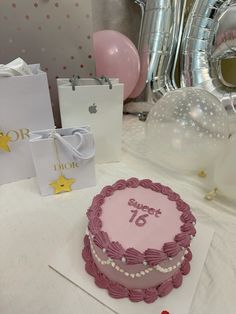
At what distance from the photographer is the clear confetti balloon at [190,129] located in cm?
92

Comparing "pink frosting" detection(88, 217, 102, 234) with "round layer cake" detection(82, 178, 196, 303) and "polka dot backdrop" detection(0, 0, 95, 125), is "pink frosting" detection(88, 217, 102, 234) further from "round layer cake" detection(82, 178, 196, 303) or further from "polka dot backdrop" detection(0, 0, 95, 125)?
"polka dot backdrop" detection(0, 0, 95, 125)

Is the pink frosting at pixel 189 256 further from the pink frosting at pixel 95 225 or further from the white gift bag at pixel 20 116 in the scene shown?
the white gift bag at pixel 20 116

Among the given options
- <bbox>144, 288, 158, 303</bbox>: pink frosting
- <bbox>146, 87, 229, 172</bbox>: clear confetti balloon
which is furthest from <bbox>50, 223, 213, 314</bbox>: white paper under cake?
<bbox>146, 87, 229, 172</bbox>: clear confetti balloon

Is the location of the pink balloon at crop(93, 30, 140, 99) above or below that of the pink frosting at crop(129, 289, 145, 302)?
above

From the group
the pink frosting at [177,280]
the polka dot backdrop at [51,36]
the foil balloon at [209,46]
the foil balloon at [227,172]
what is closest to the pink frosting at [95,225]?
the pink frosting at [177,280]

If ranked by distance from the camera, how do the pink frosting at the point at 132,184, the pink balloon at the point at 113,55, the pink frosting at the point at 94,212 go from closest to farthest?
the pink frosting at the point at 94,212, the pink frosting at the point at 132,184, the pink balloon at the point at 113,55

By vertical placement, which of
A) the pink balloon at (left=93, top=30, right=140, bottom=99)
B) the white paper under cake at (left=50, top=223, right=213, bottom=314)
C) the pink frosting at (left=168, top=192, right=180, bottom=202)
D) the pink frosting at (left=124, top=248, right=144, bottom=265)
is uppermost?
the pink balloon at (left=93, top=30, right=140, bottom=99)

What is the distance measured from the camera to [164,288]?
61 cm

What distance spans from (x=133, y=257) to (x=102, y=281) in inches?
5.9

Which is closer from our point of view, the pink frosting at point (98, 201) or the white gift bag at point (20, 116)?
the pink frosting at point (98, 201)

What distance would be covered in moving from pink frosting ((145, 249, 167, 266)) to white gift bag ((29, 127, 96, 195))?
1.34 feet

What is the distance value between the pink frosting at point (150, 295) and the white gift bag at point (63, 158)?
44cm

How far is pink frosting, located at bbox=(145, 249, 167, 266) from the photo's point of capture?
54cm

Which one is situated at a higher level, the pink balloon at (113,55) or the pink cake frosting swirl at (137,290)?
the pink balloon at (113,55)
